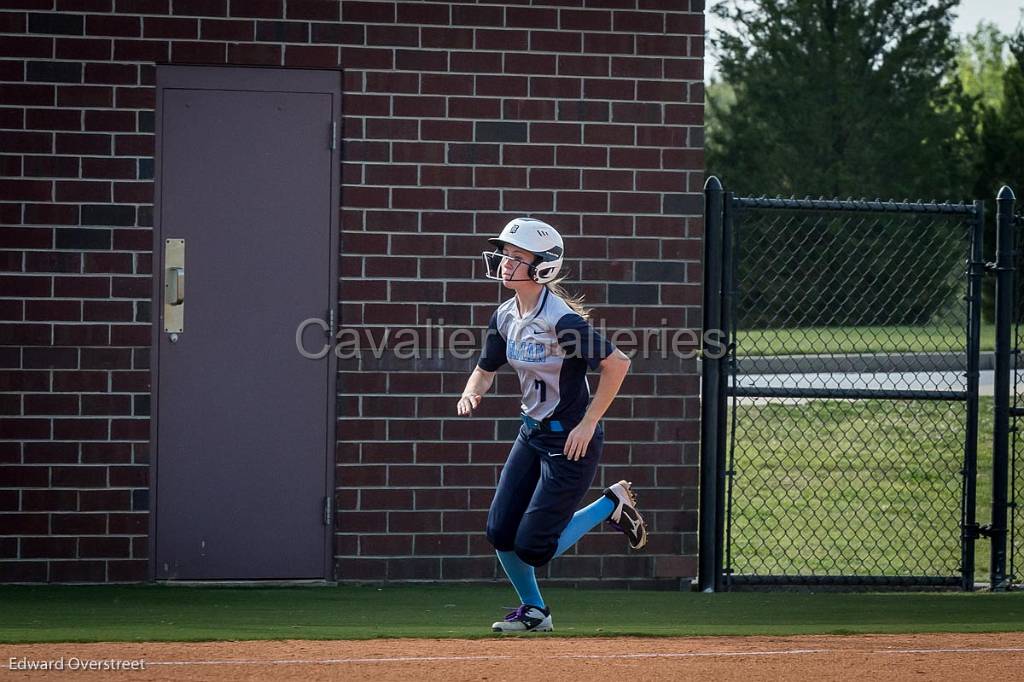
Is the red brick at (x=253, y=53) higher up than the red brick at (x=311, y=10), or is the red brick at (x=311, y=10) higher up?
the red brick at (x=311, y=10)

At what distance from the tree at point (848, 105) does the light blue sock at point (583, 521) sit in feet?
75.3

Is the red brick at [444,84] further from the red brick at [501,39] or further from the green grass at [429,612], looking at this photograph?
the green grass at [429,612]

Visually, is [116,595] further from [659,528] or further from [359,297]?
[659,528]

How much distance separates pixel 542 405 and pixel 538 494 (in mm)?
417

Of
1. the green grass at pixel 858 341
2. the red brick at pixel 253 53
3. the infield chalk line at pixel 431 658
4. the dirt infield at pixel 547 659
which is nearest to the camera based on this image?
the dirt infield at pixel 547 659

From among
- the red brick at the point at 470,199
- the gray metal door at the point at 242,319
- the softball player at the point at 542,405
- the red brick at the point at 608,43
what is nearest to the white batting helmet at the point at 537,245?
the softball player at the point at 542,405

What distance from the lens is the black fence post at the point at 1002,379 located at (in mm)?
8703

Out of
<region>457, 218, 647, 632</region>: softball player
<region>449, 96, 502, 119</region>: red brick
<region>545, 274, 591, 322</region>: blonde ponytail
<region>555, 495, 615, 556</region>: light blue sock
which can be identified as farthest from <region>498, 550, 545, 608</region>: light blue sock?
<region>449, 96, 502, 119</region>: red brick

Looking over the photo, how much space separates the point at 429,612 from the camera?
7496 mm

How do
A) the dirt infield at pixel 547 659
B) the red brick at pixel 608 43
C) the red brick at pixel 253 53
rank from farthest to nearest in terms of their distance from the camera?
the red brick at pixel 608 43 < the red brick at pixel 253 53 < the dirt infield at pixel 547 659

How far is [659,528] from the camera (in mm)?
8734

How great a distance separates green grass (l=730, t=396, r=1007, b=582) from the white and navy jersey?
3.27m

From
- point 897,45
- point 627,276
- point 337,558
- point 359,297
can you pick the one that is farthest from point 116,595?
point 897,45

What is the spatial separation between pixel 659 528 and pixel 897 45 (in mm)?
23924
